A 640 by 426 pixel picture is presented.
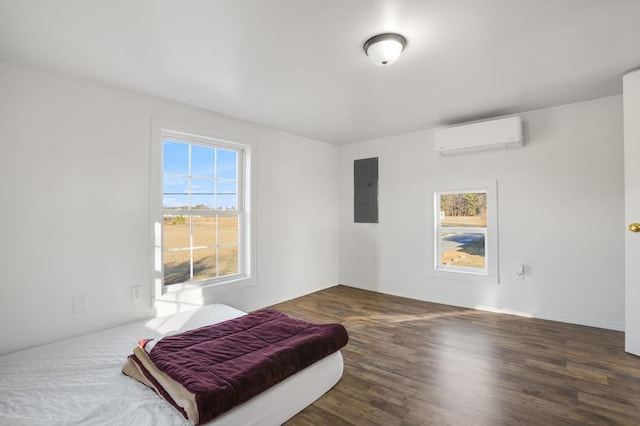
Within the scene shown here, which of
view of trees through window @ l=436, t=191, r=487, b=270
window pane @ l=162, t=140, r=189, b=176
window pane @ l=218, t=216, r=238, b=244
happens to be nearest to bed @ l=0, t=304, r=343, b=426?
window pane @ l=218, t=216, r=238, b=244

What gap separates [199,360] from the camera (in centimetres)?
194

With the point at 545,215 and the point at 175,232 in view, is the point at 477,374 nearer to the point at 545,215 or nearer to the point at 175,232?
the point at 545,215

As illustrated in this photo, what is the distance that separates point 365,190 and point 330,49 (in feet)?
9.73

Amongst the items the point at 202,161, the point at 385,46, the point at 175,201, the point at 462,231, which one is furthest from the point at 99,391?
the point at 462,231

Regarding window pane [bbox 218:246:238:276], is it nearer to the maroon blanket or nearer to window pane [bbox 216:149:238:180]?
window pane [bbox 216:149:238:180]

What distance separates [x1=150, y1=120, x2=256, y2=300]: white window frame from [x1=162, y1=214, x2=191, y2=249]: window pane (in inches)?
5.4

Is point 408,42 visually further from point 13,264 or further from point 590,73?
point 13,264

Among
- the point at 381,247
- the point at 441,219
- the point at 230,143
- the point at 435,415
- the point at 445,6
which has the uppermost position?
the point at 445,6

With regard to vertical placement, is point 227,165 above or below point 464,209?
above

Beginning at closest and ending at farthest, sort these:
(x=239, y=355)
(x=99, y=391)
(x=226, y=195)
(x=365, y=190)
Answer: (x=99, y=391)
(x=239, y=355)
(x=226, y=195)
(x=365, y=190)

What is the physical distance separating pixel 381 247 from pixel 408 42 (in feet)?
10.5

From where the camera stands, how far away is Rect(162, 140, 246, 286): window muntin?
3.31 meters

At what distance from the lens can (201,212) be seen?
11.5ft

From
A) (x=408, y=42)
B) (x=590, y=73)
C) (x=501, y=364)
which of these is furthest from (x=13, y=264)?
(x=590, y=73)
